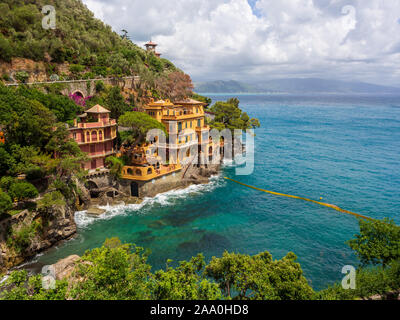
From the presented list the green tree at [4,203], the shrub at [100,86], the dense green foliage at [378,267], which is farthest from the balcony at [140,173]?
the dense green foliage at [378,267]

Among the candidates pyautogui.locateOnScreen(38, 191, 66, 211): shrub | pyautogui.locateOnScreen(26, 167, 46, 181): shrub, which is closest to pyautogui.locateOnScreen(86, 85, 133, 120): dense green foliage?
pyautogui.locateOnScreen(26, 167, 46, 181): shrub

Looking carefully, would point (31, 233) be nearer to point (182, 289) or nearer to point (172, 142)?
point (182, 289)

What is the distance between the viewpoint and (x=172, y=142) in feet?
148

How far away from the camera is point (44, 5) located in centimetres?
6550

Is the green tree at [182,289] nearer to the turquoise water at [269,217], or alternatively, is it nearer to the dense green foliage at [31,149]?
the turquoise water at [269,217]

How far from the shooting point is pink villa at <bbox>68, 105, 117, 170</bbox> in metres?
37.3

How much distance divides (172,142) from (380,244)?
33.3m

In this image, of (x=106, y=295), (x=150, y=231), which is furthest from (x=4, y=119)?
(x=106, y=295)

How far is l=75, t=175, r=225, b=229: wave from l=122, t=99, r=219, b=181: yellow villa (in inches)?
141

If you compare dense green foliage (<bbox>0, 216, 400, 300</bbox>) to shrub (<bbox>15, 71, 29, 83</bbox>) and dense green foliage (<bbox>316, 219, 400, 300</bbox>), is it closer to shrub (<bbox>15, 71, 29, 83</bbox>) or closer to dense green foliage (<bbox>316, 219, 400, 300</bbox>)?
dense green foliage (<bbox>316, 219, 400, 300</bbox>)

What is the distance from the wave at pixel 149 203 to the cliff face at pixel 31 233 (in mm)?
2805

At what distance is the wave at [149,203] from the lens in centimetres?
3381
